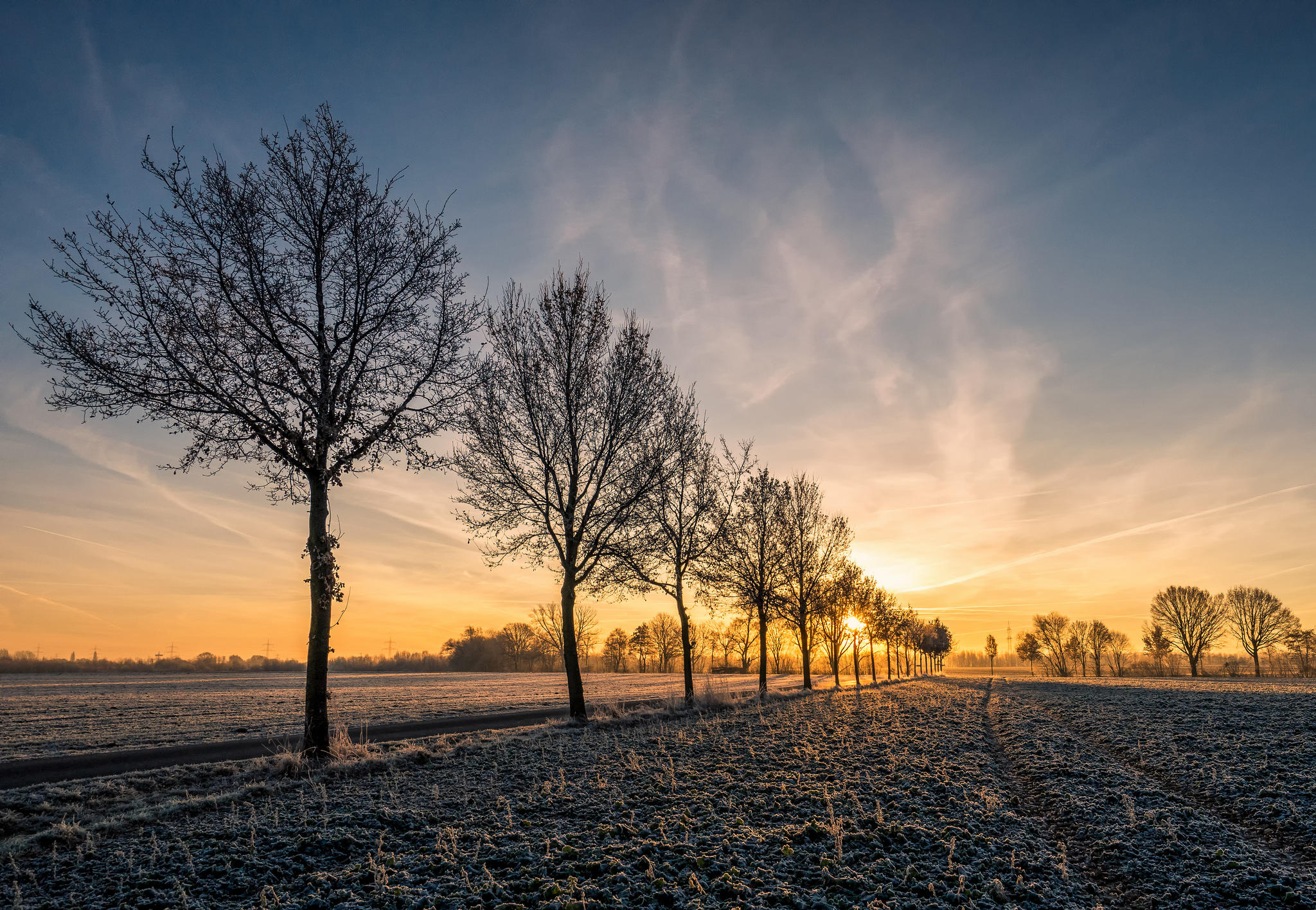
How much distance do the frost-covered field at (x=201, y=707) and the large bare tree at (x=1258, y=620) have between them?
95145 millimetres

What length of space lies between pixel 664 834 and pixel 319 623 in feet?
27.2

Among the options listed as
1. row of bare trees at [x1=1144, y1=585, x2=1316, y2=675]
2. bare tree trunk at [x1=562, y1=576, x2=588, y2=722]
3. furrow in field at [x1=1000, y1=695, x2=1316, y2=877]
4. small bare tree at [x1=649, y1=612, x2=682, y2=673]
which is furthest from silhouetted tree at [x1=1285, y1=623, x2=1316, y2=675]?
bare tree trunk at [x1=562, y1=576, x2=588, y2=722]

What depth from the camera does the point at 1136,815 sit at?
732cm

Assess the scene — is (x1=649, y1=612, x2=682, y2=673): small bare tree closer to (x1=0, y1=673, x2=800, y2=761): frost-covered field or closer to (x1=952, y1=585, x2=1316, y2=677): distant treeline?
(x1=0, y1=673, x2=800, y2=761): frost-covered field

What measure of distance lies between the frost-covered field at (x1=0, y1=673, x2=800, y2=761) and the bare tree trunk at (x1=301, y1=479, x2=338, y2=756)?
5.90 m

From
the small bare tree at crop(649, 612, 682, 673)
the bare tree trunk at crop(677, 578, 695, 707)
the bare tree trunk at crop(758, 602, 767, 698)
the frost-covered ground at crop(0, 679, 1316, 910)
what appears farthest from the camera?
the small bare tree at crop(649, 612, 682, 673)

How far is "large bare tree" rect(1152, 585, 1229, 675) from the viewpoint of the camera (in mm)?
85938

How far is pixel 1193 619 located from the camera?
286 feet

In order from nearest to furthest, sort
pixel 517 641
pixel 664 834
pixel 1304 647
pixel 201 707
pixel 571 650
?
pixel 664 834 → pixel 571 650 → pixel 201 707 → pixel 1304 647 → pixel 517 641

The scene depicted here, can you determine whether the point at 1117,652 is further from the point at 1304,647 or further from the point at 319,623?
the point at 319,623

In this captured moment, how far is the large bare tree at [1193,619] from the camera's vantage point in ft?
282

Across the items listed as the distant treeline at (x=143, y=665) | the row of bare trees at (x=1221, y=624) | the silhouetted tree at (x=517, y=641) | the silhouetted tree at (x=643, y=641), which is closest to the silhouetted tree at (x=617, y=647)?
the silhouetted tree at (x=643, y=641)

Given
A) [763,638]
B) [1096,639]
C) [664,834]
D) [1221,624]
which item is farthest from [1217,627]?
[664,834]

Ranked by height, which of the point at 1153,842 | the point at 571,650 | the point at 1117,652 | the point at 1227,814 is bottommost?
the point at 1117,652
